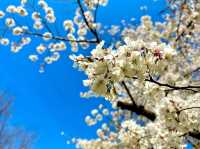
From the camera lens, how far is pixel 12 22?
953 cm

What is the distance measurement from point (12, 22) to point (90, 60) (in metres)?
6.93

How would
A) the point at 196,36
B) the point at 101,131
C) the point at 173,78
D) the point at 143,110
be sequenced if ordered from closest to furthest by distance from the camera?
the point at 143,110, the point at 173,78, the point at 101,131, the point at 196,36

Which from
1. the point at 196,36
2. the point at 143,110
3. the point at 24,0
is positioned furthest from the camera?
the point at 196,36

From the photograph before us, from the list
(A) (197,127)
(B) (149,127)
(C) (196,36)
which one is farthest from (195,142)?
(C) (196,36)

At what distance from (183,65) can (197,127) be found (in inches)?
237

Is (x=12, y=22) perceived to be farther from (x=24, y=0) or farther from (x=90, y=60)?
(x=90, y=60)

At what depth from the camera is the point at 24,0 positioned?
9.21m

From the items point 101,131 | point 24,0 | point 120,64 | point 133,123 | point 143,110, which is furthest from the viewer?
point 101,131

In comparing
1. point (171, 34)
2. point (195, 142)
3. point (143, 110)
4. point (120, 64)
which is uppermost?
point (171, 34)

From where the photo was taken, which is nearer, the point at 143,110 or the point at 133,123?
the point at 133,123

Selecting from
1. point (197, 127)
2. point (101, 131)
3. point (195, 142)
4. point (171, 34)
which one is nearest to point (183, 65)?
A: point (171, 34)

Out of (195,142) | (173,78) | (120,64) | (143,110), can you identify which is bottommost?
(120,64)

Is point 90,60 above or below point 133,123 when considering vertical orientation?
below

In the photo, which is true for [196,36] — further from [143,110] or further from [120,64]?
[120,64]
